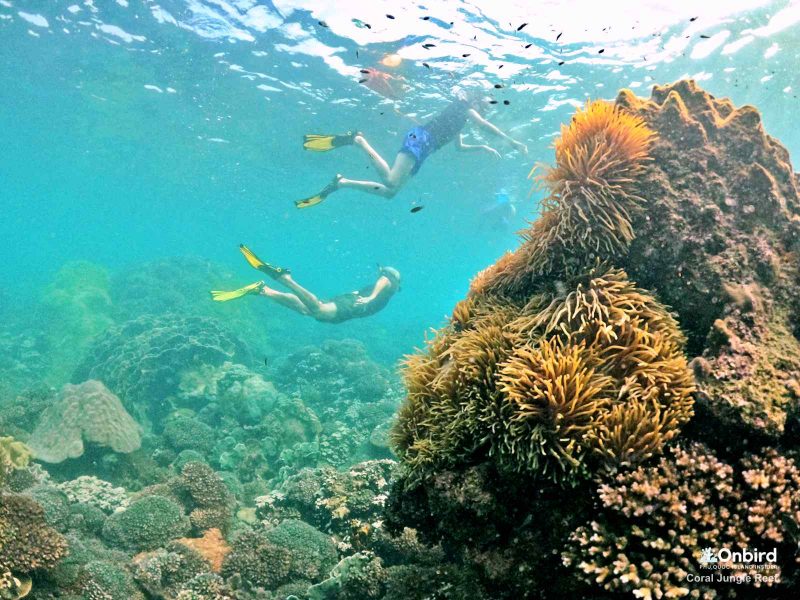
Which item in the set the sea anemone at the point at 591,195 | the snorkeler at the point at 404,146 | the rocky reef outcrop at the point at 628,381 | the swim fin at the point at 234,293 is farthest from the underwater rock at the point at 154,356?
the sea anemone at the point at 591,195

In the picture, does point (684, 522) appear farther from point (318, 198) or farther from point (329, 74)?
point (329, 74)

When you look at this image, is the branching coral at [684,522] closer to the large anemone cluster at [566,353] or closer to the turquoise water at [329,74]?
the large anemone cluster at [566,353]

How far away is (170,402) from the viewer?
16.0 metres

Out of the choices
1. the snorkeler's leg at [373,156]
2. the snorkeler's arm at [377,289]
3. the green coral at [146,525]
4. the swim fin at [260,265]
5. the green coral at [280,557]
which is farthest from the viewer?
the snorkeler's arm at [377,289]

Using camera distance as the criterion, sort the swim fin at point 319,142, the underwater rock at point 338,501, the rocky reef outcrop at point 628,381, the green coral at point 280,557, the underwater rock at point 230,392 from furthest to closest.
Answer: the underwater rock at point 230,392 → the swim fin at point 319,142 → the underwater rock at point 338,501 → the green coral at point 280,557 → the rocky reef outcrop at point 628,381

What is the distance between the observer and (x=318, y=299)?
45.2ft

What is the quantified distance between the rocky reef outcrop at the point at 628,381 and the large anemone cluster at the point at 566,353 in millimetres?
19

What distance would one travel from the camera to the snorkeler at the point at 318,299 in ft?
35.8

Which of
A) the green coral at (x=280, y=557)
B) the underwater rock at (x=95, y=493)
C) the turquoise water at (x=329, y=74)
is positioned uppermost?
the turquoise water at (x=329, y=74)

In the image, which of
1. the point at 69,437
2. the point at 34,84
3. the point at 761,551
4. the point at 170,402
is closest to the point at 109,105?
the point at 34,84

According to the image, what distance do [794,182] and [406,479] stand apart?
489 centimetres

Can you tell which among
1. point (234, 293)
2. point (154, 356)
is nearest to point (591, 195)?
point (234, 293)

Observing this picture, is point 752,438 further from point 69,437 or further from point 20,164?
point 20,164

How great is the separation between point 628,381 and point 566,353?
46 cm
